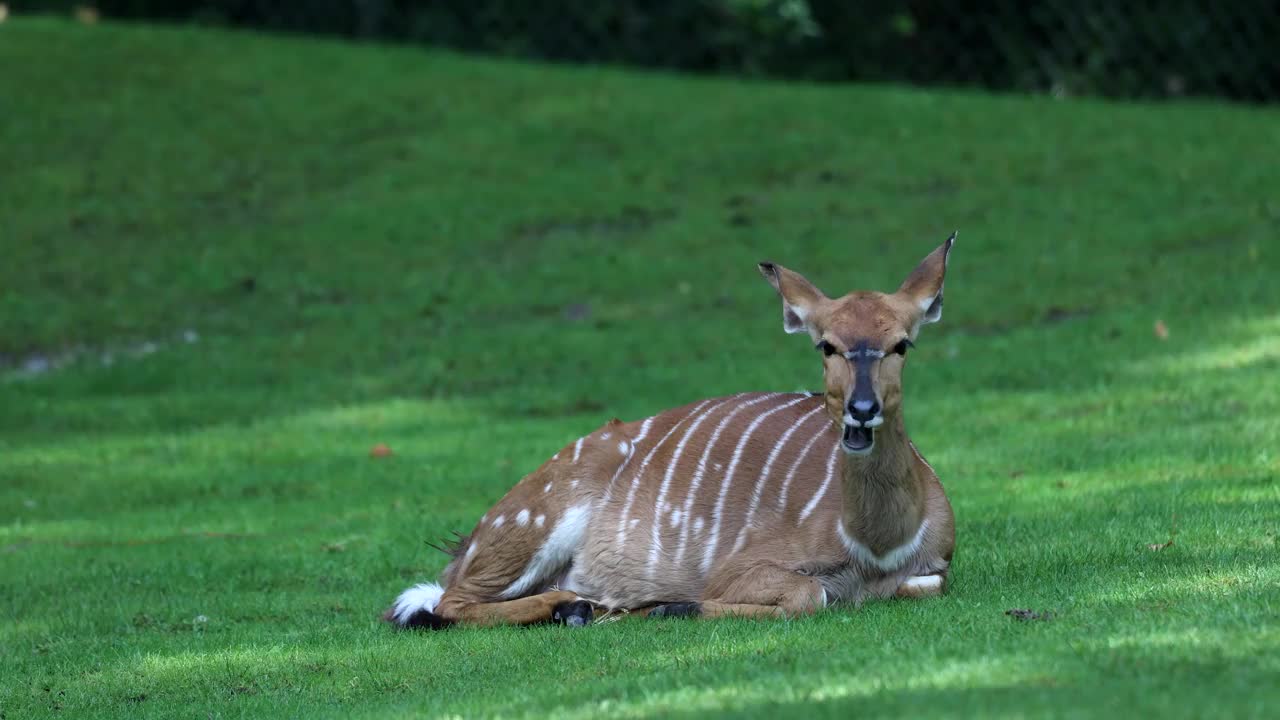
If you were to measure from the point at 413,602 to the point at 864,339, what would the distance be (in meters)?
2.18

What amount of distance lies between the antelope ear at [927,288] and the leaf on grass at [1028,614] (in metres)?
1.16

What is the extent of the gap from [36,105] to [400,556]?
12902 mm

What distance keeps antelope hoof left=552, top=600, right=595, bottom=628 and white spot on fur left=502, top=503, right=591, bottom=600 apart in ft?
0.90

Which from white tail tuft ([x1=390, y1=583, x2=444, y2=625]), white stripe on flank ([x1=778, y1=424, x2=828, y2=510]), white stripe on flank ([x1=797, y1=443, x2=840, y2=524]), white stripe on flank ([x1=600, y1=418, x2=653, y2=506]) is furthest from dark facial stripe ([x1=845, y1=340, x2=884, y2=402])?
white tail tuft ([x1=390, y1=583, x2=444, y2=625])

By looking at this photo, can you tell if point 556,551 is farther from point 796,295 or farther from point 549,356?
point 549,356

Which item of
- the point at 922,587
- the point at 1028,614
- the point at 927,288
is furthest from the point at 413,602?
the point at 1028,614

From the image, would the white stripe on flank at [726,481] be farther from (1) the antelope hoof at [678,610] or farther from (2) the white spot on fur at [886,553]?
(2) the white spot on fur at [886,553]

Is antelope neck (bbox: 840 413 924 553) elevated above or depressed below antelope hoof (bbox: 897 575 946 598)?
above

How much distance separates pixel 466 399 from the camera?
12.6 m

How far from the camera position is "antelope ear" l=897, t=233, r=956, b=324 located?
21.0ft

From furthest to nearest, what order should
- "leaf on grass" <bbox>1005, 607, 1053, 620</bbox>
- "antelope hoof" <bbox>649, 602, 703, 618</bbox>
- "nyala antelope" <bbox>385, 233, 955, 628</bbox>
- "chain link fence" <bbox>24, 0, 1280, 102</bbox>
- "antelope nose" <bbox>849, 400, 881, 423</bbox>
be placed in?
"chain link fence" <bbox>24, 0, 1280, 102</bbox>
"antelope hoof" <bbox>649, 602, 703, 618</bbox>
"nyala antelope" <bbox>385, 233, 955, 628</bbox>
"antelope nose" <bbox>849, 400, 881, 423</bbox>
"leaf on grass" <bbox>1005, 607, 1053, 620</bbox>

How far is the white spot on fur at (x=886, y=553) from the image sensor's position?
21.0 ft

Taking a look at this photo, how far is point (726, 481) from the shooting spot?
7047 millimetres

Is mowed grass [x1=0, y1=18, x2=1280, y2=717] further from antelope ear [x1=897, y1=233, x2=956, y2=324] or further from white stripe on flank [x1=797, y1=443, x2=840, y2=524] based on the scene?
antelope ear [x1=897, y1=233, x2=956, y2=324]
